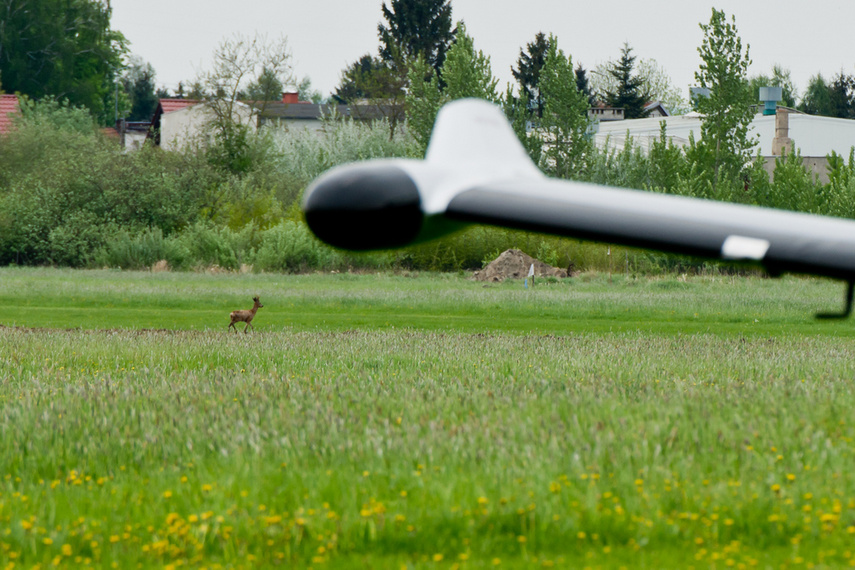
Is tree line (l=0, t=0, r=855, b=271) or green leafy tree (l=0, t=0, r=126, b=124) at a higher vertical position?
green leafy tree (l=0, t=0, r=126, b=124)

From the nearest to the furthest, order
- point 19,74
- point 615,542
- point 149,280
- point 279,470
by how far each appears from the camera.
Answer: point 615,542 → point 279,470 → point 149,280 → point 19,74

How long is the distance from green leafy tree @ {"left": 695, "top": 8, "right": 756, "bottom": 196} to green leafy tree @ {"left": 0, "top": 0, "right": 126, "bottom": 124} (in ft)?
222

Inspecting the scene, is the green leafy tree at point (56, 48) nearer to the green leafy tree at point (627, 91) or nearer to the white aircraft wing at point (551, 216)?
the green leafy tree at point (627, 91)

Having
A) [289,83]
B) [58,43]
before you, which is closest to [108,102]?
[58,43]

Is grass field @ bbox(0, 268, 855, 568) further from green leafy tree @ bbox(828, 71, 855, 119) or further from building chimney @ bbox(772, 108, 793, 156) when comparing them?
green leafy tree @ bbox(828, 71, 855, 119)

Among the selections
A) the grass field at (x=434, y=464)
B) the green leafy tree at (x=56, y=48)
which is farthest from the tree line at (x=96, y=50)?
the grass field at (x=434, y=464)

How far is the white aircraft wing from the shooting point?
1507mm

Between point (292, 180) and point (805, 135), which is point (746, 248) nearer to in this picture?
point (292, 180)

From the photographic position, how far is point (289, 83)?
6269 centimetres

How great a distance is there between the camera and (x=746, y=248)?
59.2 inches

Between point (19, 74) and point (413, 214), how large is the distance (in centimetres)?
10327

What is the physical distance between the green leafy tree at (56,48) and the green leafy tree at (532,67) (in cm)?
4345

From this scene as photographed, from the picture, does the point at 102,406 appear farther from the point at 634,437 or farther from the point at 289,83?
the point at 289,83

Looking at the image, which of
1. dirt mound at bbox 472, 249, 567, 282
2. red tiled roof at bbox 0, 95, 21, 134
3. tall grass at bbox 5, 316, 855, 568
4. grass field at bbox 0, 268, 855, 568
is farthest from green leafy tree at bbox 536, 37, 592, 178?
red tiled roof at bbox 0, 95, 21, 134
